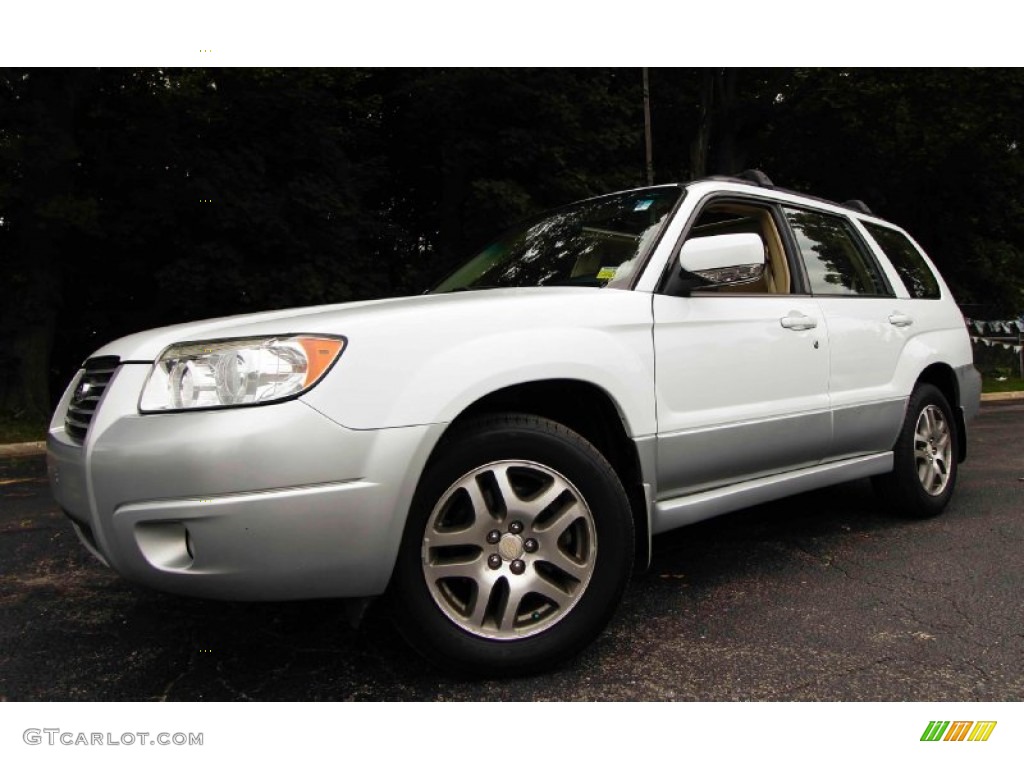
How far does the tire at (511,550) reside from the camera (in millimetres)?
2090

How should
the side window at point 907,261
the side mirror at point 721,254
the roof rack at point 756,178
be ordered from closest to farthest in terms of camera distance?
1. the side mirror at point 721,254
2. the roof rack at point 756,178
3. the side window at point 907,261

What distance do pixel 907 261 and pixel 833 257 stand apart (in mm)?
915

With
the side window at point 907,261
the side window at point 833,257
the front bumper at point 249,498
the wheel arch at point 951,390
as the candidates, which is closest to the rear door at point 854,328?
the side window at point 833,257

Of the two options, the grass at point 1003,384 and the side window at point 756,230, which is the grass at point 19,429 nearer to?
the side window at point 756,230

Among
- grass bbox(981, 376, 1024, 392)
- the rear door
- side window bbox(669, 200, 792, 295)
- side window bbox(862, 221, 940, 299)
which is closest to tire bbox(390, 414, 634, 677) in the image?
side window bbox(669, 200, 792, 295)

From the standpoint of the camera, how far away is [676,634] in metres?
2.53

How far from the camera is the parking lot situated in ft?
7.09

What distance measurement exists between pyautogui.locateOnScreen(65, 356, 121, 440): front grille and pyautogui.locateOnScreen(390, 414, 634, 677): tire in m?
0.98

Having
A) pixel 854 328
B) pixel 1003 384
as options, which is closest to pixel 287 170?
pixel 854 328

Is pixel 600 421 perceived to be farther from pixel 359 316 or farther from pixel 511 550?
pixel 359 316

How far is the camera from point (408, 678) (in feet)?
7.25

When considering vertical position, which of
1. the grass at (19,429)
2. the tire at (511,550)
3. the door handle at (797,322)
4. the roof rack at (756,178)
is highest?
the roof rack at (756,178)
